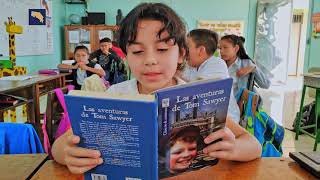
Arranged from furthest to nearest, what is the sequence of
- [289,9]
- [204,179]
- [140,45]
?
[289,9], [140,45], [204,179]

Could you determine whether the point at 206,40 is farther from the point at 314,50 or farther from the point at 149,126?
the point at 314,50

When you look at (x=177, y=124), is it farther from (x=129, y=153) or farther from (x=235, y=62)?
(x=235, y=62)

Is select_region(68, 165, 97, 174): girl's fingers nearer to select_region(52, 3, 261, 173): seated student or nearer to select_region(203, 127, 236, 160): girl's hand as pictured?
select_region(52, 3, 261, 173): seated student

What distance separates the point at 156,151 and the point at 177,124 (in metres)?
0.08

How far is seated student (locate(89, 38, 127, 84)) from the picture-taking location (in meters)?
4.15

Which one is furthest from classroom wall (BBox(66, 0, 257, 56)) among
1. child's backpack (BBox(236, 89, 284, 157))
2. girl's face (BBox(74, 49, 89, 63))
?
child's backpack (BBox(236, 89, 284, 157))

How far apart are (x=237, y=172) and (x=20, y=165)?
582mm

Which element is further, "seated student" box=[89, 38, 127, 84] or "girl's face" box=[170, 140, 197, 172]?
"seated student" box=[89, 38, 127, 84]

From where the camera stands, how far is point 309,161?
2.85 feet

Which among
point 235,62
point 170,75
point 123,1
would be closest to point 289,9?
point 123,1

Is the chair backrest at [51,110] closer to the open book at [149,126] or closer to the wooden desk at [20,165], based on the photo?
the wooden desk at [20,165]

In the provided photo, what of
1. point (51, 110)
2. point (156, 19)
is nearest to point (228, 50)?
point (51, 110)

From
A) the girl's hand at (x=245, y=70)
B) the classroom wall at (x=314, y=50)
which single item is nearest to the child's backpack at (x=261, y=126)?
the girl's hand at (x=245, y=70)

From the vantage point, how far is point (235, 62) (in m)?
3.27
